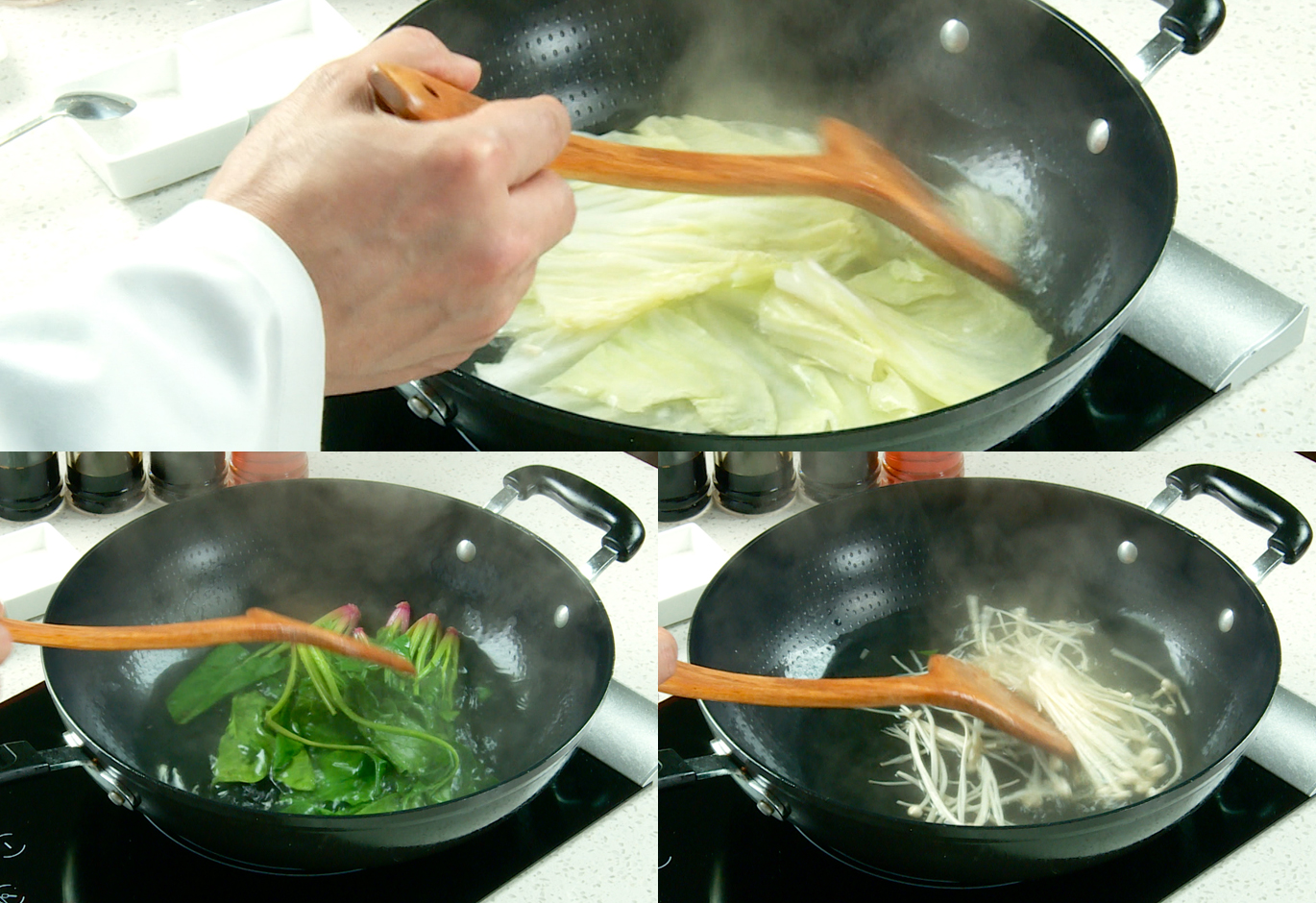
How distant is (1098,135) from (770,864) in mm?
619

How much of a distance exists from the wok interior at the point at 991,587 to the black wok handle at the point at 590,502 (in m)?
0.15

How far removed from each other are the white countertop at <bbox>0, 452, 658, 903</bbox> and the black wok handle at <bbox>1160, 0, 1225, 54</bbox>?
544mm

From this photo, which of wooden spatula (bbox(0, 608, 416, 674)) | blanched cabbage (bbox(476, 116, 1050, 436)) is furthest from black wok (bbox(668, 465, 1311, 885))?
wooden spatula (bbox(0, 608, 416, 674))

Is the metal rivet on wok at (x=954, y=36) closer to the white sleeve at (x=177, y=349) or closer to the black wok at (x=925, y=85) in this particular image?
the black wok at (x=925, y=85)

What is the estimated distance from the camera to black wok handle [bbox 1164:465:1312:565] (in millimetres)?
724

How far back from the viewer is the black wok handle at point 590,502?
0.62 metres

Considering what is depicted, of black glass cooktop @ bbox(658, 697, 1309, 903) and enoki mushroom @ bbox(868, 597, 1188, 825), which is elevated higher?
enoki mushroom @ bbox(868, 597, 1188, 825)

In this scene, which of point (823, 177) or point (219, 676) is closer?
point (219, 676)

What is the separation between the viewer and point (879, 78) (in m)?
1.14

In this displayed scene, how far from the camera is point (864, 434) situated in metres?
0.67

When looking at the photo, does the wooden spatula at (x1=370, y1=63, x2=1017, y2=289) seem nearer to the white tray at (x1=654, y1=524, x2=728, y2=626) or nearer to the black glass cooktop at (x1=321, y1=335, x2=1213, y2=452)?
the black glass cooktop at (x1=321, y1=335, x2=1213, y2=452)

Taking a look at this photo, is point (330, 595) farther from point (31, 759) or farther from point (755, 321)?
point (755, 321)

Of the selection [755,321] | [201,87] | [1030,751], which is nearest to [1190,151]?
[755,321]

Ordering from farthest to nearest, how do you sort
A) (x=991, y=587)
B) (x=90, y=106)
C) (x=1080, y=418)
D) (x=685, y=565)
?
(x=90, y=106) → (x=1080, y=418) → (x=991, y=587) → (x=685, y=565)
